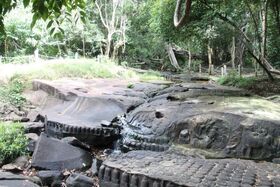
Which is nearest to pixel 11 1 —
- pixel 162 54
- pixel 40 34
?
pixel 40 34

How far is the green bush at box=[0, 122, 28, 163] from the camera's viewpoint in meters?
7.39

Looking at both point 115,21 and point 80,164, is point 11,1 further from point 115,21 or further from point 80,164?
point 115,21

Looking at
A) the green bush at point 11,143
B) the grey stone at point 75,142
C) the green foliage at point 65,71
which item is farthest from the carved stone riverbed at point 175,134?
the green foliage at point 65,71

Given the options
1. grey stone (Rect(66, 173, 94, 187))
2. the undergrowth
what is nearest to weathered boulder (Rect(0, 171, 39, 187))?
grey stone (Rect(66, 173, 94, 187))

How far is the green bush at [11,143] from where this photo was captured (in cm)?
739

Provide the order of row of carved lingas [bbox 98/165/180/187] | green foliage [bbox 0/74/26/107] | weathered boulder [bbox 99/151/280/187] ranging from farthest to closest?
green foliage [bbox 0/74/26/107] → row of carved lingas [bbox 98/165/180/187] → weathered boulder [bbox 99/151/280/187]

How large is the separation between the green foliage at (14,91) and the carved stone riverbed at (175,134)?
1.57 metres

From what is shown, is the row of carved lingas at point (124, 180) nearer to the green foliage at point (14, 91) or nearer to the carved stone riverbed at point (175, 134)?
the carved stone riverbed at point (175, 134)

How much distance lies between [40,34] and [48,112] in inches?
501

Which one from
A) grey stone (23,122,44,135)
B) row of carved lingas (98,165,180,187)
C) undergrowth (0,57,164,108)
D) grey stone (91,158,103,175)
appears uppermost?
undergrowth (0,57,164,108)

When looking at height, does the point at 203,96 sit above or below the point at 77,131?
above

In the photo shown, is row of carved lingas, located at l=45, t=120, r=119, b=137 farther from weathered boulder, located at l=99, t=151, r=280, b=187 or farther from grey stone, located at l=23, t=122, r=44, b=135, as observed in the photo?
weathered boulder, located at l=99, t=151, r=280, b=187

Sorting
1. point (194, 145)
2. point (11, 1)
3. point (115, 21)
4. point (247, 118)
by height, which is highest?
point (115, 21)

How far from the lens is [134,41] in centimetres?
2798
